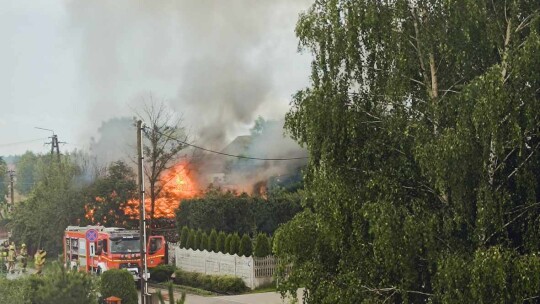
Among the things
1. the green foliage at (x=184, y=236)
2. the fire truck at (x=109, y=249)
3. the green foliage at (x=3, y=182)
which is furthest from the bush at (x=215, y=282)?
the green foliage at (x=3, y=182)

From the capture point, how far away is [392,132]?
9297 millimetres

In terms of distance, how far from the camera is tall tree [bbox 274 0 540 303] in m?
8.20

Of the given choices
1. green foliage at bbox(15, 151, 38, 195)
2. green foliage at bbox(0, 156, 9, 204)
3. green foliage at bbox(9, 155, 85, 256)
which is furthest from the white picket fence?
green foliage at bbox(0, 156, 9, 204)

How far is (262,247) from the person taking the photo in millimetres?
21344

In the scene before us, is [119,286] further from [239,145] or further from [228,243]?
[239,145]

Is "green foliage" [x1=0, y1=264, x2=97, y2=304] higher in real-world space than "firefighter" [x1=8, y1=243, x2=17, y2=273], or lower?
lower

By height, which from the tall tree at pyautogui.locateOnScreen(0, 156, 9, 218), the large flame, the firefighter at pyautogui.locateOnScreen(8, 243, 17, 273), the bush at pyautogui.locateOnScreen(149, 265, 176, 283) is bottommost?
the bush at pyautogui.locateOnScreen(149, 265, 176, 283)

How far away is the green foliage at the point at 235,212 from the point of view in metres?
25.3

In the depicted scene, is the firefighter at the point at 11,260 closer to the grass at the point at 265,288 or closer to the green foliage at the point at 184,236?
the green foliage at the point at 184,236

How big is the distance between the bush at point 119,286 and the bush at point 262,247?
484cm

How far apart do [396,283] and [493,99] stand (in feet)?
8.46

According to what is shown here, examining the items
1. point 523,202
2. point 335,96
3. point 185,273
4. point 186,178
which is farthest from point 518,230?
point 186,178

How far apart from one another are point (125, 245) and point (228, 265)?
3142mm

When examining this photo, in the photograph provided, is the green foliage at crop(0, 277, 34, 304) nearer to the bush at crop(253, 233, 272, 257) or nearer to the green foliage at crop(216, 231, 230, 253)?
the bush at crop(253, 233, 272, 257)
